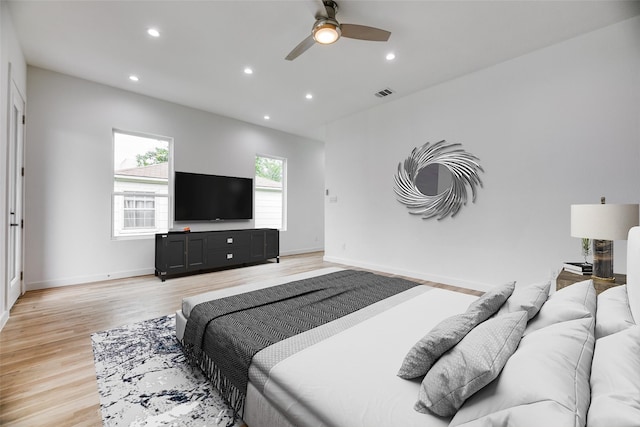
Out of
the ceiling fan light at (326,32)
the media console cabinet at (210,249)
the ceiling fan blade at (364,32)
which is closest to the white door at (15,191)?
the media console cabinet at (210,249)

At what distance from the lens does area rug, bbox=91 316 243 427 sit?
1518mm

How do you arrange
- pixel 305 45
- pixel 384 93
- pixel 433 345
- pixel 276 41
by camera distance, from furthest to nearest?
pixel 384 93, pixel 276 41, pixel 305 45, pixel 433 345

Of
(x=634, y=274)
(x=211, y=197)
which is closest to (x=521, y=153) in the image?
(x=634, y=274)

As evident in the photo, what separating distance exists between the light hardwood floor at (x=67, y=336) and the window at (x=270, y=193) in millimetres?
1935

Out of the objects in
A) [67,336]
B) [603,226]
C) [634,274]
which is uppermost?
[603,226]

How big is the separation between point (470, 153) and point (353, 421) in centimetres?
381

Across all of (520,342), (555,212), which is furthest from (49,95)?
(555,212)

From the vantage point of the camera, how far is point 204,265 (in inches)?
191

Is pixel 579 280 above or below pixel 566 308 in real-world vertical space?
below

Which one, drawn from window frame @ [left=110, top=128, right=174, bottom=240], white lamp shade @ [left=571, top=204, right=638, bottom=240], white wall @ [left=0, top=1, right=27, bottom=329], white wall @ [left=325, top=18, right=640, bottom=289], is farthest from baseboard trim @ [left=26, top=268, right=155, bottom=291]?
white lamp shade @ [left=571, top=204, right=638, bottom=240]

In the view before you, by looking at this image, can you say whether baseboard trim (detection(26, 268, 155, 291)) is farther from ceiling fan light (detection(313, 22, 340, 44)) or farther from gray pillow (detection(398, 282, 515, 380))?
gray pillow (detection(398, 282, 515, 380))

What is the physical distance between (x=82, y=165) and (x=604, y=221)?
18.9ft

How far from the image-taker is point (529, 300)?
1.29 m

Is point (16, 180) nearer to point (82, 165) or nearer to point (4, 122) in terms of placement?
point (82, 165)
